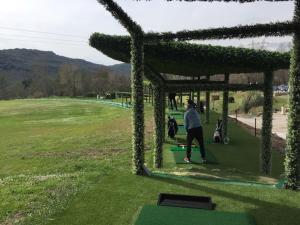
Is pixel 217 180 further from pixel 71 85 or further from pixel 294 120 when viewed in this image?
pixel 71 85

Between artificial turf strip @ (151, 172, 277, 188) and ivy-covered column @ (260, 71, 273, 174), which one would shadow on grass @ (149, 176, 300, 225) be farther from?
ivy-covered column @ (260, 71, 273, 174)

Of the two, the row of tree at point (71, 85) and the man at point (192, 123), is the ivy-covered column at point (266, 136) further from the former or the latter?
the row of tree at point (71, 85)

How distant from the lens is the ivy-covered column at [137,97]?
30.9 feet

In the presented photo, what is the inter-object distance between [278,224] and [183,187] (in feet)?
7.77

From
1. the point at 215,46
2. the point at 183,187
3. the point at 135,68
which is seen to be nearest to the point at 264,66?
the point at 215,46

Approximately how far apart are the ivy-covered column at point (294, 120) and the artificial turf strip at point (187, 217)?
2008 mm

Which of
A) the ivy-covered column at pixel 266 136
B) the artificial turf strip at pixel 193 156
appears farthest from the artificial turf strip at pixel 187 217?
the artificial turf strip at pixel 193 156

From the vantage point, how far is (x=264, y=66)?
12.0 meters

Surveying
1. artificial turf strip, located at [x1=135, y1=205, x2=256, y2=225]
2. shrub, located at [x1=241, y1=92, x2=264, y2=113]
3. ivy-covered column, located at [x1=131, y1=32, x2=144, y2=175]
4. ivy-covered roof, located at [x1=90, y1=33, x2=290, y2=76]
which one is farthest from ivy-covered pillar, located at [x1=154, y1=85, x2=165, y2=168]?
shrub, located at [x1=241, y1=92, x2=264, y2=113]

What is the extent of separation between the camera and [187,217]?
6.61 meters

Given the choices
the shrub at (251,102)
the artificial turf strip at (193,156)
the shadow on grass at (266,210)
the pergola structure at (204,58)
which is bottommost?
the artificial turf strip at (193,156)

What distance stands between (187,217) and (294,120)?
124 inches

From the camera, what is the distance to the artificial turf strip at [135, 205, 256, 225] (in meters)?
6.43

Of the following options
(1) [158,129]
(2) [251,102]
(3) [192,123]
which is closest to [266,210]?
(3) [192,123]
